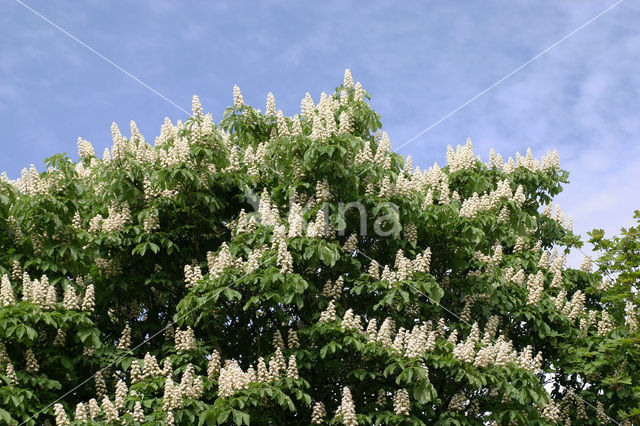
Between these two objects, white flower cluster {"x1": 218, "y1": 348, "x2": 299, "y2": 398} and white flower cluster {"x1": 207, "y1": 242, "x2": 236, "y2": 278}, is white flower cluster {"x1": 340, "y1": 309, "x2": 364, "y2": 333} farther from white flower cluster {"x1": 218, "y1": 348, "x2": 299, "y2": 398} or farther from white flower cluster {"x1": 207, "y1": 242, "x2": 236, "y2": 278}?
white flower cluster {"x1": 207, "y1": 242, "x2": 236, "y2": 278}

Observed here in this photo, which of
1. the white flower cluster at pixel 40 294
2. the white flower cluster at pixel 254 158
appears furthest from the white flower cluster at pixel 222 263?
the white flower cluster at pixel 254 158

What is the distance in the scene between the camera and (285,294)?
33.8ft

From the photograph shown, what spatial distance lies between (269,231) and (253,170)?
175cm

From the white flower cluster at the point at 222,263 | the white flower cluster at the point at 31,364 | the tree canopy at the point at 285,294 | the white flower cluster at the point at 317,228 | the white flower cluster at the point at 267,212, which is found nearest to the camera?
the tree canopy at the point at 285,294

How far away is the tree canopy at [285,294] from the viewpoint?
10.2 m

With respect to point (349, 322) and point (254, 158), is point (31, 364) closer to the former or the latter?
point (349, 322)

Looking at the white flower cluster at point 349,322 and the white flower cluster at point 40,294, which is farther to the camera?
the white flower cluster at point 349,322

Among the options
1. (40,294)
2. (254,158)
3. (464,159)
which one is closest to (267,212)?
(254,158)

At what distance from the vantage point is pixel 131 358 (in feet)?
35.9

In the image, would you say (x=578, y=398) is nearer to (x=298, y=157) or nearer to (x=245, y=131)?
(x=298, y=157)

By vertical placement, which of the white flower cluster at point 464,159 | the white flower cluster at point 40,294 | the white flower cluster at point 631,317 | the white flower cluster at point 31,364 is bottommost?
the white flower cluster at point 31,364

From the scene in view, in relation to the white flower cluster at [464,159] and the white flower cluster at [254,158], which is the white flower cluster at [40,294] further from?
the white flower cluster at [464,159]

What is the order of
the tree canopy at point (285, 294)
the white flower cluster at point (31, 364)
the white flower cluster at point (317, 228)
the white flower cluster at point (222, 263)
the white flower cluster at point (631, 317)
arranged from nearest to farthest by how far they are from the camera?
the tree canopy at point (285, 294), the white flower cluster at point (31, 364), the white flower cluster at point (222, 263), the white flower cluster at point (317, 228), the white flower cluster at point (631, 317)

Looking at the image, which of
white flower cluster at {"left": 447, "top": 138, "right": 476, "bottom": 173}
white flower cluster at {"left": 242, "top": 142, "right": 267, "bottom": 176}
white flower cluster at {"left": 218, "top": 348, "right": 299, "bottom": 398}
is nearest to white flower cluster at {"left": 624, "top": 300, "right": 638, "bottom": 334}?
white flower cluster at {"left": 447, "top": 138, "right": 476, "bottom": 173}
